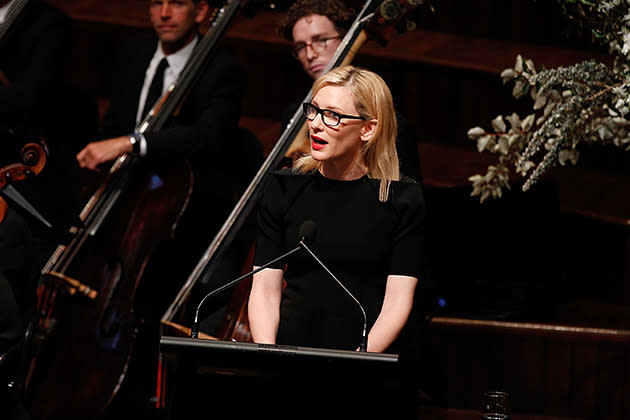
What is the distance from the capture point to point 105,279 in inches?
124

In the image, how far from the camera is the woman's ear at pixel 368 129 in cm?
218

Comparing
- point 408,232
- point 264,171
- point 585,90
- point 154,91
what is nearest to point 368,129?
point 408,232

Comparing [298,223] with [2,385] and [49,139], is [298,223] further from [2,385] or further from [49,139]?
[49,139]

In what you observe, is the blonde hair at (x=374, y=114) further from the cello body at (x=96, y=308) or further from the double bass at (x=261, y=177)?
the cello body at (x=96, y=308)

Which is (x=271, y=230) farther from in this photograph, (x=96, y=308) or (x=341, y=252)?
(x=96, y=308)

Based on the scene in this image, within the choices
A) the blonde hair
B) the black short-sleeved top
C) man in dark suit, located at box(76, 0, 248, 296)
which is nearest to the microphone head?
the black short-sleeved top

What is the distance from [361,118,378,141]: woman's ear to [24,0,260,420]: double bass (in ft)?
3.82

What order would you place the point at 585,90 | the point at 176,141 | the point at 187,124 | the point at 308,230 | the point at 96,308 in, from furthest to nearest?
the point at 187,124 → the point at 176,141 → the point at 96,308 → the point at 585,90 → the point at 308,230

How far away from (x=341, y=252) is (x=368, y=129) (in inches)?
10.5

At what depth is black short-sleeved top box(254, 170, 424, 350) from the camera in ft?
6.98

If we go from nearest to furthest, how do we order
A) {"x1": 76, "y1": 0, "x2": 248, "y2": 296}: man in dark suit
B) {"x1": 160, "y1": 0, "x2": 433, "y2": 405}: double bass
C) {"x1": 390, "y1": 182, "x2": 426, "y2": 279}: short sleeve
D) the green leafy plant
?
1. {"x1": 390, "y1": 182, "x2": 426, "y2": 279}: short sleeve
2. the green leafy plant
3. {"x1": 160, "y1": 0, "x2": 433, "y2": 405}: double bass
4. {"x1": 76, "y1": 0, "x2": 248, "y2": 296}: man in dark suit

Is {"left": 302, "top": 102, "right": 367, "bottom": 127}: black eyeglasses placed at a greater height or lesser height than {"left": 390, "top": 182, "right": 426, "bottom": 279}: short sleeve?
greater

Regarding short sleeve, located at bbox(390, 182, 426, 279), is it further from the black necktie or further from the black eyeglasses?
the black necktie

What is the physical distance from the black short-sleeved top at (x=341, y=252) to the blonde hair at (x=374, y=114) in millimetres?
35
